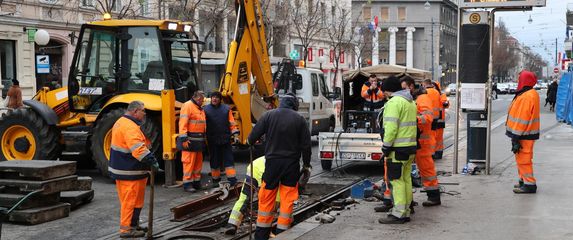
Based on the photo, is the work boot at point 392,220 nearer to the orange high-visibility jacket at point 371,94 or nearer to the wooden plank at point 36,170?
the wooden plank at point 36,170

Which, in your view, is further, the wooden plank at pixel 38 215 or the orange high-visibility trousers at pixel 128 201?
the wooden plank at pixel 38 215

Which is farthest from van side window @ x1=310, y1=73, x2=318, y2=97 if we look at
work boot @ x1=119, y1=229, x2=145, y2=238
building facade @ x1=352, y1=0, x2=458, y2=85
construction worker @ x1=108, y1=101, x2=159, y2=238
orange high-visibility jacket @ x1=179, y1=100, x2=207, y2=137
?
building facade @ x1=352, y1=0, x2=458, y2=85

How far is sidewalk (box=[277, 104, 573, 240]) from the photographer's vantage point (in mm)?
7355

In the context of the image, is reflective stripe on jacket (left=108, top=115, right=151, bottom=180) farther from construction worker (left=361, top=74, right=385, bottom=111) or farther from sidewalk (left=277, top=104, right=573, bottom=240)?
construction worker (left=361, top=74, right=385, bottom=111)

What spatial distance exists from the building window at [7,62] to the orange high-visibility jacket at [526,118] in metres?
22.2

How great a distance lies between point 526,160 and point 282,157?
418 centimetres

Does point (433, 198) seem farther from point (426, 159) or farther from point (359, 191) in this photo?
point (359, 191)

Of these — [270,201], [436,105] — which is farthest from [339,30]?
[270,201]

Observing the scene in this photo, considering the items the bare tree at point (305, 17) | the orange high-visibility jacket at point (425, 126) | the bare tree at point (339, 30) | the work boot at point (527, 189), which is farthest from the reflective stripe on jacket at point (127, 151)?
the bare tree at point (339, 30)

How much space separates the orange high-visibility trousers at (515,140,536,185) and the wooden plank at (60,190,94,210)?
20.8 feet

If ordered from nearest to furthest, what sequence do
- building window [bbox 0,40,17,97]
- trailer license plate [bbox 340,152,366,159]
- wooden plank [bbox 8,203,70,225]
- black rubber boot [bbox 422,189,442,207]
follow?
wooden plank [bbox 8,203,70,225]
black rubber boot [bbox 422,189,442,207]
trailer license plate [bbox 340,152,366,159]
building window [bbox 0,40,17,97]

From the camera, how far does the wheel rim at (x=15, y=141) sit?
1259 cm

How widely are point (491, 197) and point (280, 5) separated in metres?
29.7

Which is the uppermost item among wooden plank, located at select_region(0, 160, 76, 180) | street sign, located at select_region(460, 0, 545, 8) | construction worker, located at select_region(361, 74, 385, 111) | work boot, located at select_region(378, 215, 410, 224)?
street sign, located at select_region(460, 0, 545, 8)
